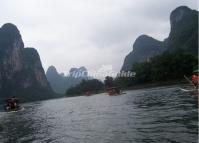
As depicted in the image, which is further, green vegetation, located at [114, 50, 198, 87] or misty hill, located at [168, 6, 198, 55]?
misty hill, located at [168, 6, 198, 55]

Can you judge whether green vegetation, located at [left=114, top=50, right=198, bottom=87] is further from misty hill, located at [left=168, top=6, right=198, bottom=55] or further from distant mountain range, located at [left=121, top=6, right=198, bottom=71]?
misty hill, located at [left=168, top=6, right=198, bottom=55]

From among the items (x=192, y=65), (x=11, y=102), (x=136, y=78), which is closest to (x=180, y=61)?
(x=192, y=65)

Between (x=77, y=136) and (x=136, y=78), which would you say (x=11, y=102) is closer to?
(x=77, y=136)

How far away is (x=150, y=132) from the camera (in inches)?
570

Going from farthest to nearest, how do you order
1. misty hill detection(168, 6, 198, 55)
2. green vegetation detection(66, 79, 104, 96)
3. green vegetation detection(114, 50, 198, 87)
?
1. green vegetation detection(66, 79, 104, 96)
2. misty hill detection(168, 6, 198, 55)
3. green vegetation detection(114, 50, 198, 87)

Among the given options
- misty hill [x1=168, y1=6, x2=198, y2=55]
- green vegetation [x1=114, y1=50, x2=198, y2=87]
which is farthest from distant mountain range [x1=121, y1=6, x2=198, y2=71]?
green vegetation [x1=114, y1=50, x2=198, y2=87]

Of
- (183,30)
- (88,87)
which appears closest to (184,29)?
(183,30)

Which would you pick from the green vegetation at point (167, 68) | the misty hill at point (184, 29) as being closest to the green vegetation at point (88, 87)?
the misty hill at point (184, 29)

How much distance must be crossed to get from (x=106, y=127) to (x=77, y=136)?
2.26 m

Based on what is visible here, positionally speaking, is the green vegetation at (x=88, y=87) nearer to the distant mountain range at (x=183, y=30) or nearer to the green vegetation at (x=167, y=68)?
the distant mountain range at (x=183, y=30)

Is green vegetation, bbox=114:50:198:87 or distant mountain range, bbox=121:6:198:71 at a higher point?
distant mountain range, bbox=121:6:198:71

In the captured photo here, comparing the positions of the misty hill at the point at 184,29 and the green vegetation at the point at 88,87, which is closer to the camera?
the misty hill at the point at 184,29

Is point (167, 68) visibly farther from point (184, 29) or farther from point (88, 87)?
point (184, 29)

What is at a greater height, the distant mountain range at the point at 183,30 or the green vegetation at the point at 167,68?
the distant mountain range at the point at 183,30
